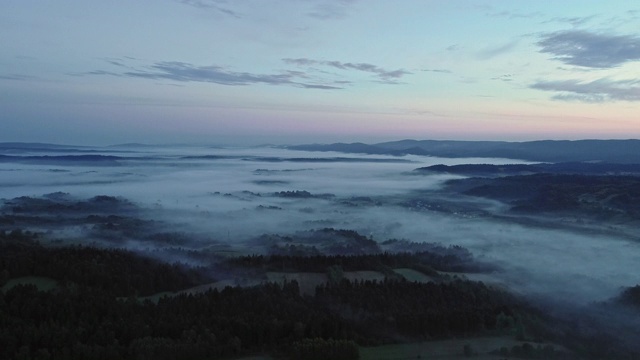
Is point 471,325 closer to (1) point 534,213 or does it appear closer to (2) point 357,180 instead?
(1) point 534,213

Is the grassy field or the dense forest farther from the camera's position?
the grassy field

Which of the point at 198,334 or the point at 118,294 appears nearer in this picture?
A: the point at 198,334

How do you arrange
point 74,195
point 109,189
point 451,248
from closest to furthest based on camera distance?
1. point 451,248
2. point 74,195
3. point 109,189

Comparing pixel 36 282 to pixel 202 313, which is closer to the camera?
pixel 202 313

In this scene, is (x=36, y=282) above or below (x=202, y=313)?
above

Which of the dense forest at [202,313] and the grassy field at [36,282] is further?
the grassy field at [36,282]

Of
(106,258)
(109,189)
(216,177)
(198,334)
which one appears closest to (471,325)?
(198,334)

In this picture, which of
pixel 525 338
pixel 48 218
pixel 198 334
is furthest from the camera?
pixel 48 218

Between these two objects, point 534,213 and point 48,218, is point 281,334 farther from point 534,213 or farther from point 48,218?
point 534,213
